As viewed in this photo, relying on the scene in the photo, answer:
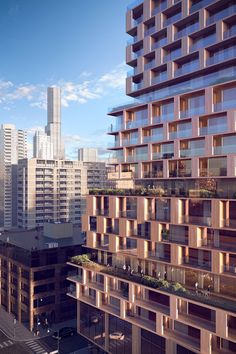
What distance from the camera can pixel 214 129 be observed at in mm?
40531

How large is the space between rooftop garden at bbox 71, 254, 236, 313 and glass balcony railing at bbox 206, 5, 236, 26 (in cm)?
3507

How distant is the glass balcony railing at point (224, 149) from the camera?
127ft

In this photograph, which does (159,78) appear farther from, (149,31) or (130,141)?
(130,141)

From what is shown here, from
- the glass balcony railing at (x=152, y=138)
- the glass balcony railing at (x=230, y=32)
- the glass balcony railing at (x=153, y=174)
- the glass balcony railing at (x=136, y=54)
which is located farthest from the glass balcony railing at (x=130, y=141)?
the glass balcony railing at (x=230, y=32)

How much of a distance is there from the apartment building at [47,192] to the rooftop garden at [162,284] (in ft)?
284

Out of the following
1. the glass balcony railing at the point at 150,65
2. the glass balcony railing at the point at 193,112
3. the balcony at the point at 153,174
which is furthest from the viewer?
the glass balcony railing at the point at 150,65

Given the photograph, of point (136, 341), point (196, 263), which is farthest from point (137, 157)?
point (136, 341)

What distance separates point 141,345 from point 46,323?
950 inches

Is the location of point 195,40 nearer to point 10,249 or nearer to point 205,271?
point 205,271

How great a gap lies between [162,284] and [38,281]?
3045 cm

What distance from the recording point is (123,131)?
171 feet

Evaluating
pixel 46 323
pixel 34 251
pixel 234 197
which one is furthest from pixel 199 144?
pixel 46 323

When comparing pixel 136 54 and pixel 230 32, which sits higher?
pixel 136 54

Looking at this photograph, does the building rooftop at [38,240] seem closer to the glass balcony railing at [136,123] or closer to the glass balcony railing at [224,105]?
the glass balcony railing at [136,123]
